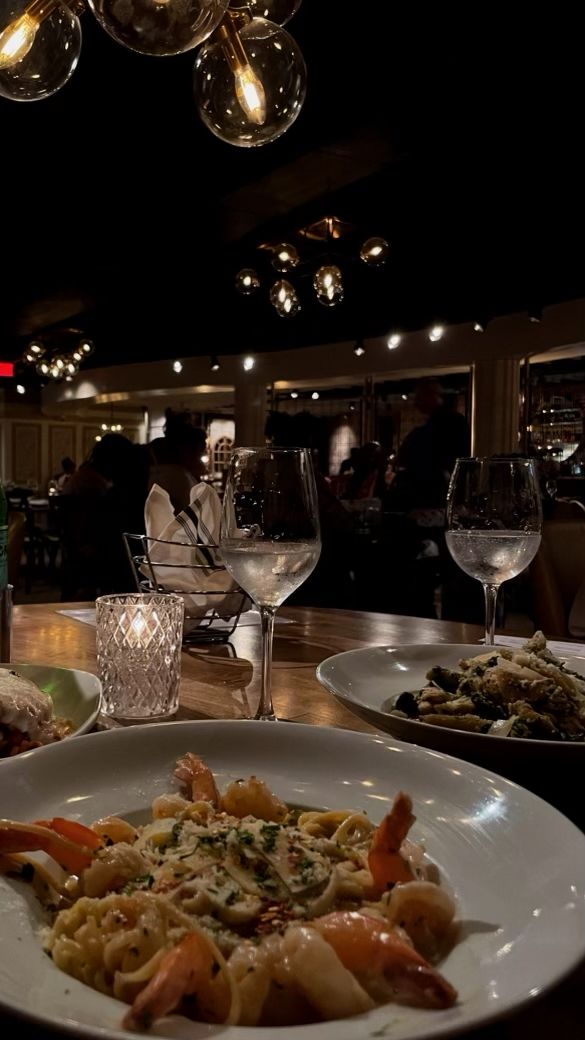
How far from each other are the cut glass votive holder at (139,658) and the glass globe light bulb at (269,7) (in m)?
1.48

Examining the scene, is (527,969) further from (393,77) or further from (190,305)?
(190,305)

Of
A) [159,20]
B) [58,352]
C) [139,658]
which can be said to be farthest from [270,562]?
[58,352]

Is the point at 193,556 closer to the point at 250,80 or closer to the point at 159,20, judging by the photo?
the point at 159,20

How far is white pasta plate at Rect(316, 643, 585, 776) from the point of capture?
2.13ft

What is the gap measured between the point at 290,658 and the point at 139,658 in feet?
1.22

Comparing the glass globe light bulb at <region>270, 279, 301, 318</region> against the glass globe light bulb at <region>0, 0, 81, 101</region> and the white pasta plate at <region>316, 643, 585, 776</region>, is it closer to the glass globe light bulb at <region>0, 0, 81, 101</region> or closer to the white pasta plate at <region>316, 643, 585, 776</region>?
the glass globe light bulb at <region>0, 0, 81, 101</region>

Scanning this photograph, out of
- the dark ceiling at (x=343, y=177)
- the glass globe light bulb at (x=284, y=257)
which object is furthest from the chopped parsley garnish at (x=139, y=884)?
the glass globe light bulb at (x=284, y=257)

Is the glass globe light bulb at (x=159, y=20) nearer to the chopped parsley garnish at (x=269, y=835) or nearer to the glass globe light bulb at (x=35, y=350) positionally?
the chopped parsley garnish at (x=269, y=835)

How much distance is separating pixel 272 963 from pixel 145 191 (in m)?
5.61

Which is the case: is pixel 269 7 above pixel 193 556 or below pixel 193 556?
above

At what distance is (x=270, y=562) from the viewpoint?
84 cm

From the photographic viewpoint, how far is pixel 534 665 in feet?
2.69

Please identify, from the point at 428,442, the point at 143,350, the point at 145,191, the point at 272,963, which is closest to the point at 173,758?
the point at 272,963

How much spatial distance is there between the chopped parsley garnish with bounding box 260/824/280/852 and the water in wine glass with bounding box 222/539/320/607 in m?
0.35
